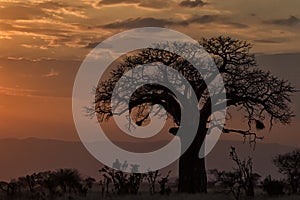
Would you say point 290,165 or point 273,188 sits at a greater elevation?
point 290,165

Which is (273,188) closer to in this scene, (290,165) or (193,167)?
(193,167)

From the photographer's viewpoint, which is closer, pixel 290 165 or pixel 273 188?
pixel 273 188

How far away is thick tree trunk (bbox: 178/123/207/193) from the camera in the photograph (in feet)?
127

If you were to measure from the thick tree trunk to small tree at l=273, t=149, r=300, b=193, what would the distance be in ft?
21.5

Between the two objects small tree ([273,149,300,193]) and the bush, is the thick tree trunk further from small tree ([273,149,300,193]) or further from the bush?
small tree ([273,149,300,193])

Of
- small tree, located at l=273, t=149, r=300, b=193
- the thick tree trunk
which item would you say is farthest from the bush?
small tree, located at l=273, t=149, r=300, b=193

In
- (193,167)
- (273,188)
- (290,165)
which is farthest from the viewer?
(290,165)

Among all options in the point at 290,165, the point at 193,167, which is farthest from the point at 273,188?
the point at 290,165

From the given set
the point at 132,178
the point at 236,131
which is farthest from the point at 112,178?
the point at 236,131

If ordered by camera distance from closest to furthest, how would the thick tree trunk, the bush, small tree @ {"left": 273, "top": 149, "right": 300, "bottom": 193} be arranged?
the bush, the thick tree trunk, small tree @ {"left": 273, "top": 149, "right": 300, "bottom": 193}

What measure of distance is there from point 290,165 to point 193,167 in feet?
35.2

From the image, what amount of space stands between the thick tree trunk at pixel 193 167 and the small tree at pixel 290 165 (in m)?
6.56

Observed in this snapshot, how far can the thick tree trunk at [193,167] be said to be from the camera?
38594 mm

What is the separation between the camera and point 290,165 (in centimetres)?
4709
